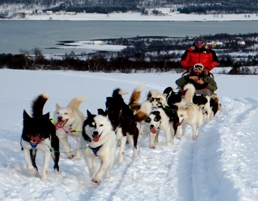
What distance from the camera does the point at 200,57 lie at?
27.3ft

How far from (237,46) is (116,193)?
5066 cm

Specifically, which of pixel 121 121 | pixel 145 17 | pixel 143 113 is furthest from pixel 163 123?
pixel 145 17

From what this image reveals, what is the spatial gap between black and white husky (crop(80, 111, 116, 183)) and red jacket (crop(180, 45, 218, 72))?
4.35 meters

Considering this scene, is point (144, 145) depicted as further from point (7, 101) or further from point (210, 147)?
point (7, 101)

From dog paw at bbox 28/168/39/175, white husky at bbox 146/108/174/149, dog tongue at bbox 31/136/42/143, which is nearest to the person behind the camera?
dog tongue at bbox 31/136/42/143

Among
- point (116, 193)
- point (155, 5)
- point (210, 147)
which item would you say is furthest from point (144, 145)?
point (155, 5)

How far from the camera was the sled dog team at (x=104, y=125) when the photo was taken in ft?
13.8

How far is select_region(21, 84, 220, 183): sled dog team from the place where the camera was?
420cm

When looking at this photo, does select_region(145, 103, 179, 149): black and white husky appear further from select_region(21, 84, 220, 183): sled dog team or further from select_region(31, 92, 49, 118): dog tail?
select_region(31, 92, 49, 118): dog tail

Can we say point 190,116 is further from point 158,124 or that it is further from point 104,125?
point 104,125

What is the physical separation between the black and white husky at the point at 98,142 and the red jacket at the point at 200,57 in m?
4.35

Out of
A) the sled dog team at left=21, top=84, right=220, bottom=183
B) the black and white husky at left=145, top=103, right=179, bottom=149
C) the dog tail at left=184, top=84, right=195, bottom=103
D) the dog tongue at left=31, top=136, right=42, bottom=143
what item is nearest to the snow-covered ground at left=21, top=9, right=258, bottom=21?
the dog tail at left=184, top=84, right=195, bottom=103

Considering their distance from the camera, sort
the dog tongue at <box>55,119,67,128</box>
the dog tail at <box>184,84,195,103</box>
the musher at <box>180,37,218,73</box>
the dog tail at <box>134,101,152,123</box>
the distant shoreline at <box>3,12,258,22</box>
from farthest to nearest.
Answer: the distant shoreline at <box>3,12,258,22</box> < the musher at <box>180,37,218,73</box> < the dog tail at <box>184,84,195,103</box> < the dog tail at <box>134,101,152,123</box> < the dog tongue at <box>55,119,67,128</box>

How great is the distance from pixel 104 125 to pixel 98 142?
17cm
